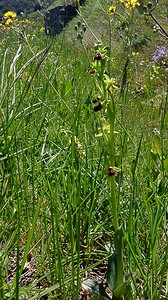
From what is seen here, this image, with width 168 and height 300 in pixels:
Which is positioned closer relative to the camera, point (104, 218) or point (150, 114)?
point (104, 218)

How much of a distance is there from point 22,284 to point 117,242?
0.22m

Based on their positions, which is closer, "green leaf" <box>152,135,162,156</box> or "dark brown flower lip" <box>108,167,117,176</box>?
"dark brown flower lip" <box>108,167,117,176</box>

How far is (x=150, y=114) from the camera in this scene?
1.94m

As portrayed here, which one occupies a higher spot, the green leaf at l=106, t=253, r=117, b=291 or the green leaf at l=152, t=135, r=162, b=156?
the green leaf at l=152, t=135, r=162, b=156

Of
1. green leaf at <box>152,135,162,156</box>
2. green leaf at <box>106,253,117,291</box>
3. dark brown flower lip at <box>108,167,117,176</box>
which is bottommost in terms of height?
green leaf at <box>106,253,117,291</box>

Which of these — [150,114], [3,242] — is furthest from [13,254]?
[150,114]

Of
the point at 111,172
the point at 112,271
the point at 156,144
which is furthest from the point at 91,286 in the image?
the point at 156,144

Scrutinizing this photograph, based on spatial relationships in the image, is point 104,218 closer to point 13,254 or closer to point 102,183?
point 102,183

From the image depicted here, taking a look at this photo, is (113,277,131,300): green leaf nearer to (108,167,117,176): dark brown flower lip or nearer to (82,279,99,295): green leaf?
(82,279,99,295): green leaf

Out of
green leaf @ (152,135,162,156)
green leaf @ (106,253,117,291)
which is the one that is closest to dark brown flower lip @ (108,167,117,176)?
green leaf @ (106,253,117,291)

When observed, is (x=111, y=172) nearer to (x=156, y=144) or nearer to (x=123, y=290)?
(x=123, y=290)

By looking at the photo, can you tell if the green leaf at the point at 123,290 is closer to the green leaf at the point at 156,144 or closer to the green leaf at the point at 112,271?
the green leaf at the point at 112,271

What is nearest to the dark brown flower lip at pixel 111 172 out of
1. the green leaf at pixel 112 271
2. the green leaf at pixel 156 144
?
the green leaf at pixel 112 271

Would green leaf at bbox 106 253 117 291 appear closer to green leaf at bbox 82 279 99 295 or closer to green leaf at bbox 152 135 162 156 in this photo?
green leaf at bbox 82 279 99 295
